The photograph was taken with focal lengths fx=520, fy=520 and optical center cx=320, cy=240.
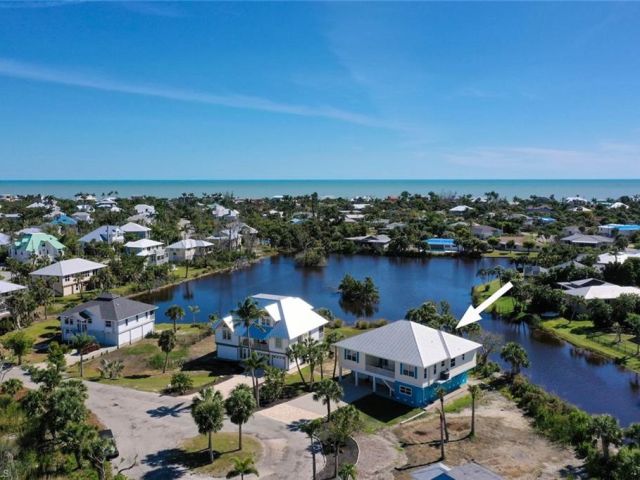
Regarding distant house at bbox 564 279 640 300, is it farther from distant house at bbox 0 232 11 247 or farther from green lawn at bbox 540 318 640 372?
distant house at bbox 0 232 11 247

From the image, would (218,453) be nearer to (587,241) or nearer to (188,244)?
(188,244)

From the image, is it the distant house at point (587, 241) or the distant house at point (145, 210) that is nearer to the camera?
the distant house at point (587, 241)

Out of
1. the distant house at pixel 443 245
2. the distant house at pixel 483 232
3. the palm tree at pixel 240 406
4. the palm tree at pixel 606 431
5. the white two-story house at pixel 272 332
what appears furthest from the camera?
the distant house at pixel 483 232

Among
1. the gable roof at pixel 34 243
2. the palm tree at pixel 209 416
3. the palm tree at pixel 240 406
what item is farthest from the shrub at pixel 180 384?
the gable roof at pixel 34 243

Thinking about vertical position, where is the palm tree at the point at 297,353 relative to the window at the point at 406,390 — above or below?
above

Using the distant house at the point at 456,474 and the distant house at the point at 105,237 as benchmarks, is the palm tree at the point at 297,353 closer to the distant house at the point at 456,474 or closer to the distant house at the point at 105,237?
the distant house at the point at 456,474

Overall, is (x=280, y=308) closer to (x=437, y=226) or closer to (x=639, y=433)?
(x=639, y=433)

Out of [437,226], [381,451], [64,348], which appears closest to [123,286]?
[64,348]

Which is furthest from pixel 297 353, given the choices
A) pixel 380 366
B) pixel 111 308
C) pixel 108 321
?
pixel 111 308
